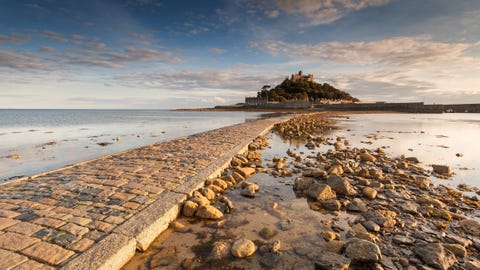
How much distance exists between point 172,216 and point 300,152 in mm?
6962

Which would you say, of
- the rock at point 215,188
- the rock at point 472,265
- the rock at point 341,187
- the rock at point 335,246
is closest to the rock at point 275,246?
the rock at point 335,246

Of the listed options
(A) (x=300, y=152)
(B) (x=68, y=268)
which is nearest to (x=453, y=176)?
(A) (x=300, y=152)

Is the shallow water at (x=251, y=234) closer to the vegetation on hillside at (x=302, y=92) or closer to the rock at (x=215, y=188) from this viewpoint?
the rock at (x=215, y=188)

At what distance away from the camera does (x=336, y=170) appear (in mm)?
6410

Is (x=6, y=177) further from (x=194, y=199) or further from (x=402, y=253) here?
(x=402, y=253)

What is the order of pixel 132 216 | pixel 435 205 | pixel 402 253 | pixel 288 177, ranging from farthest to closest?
pixel 288 177 → pixel 435 205 → pixel 132 216 → pixel 402 253

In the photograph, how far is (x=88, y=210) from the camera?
359 centimetres

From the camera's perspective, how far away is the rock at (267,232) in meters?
3.44

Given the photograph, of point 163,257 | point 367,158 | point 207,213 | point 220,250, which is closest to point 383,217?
point 220,250

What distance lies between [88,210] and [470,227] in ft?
19.4

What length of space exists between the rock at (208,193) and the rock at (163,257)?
1.52 metres

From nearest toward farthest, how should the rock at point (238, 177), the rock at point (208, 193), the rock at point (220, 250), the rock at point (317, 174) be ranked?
the rock at point (220, 250) < the rock at point (208, 193) < the rock at point (238, 177) < the rock at point (317, 174)

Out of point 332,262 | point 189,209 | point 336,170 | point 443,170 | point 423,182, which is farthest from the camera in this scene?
point 443,170

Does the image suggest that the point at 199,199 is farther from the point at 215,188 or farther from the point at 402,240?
the point at 402,240
